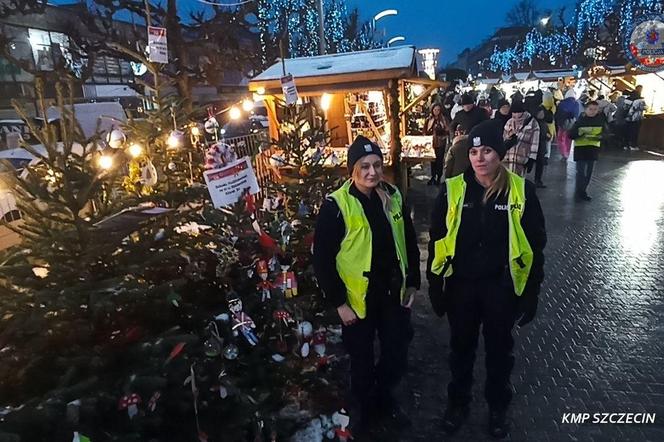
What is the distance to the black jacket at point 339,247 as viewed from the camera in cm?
311

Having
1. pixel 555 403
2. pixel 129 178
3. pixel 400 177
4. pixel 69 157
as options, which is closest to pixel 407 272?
pixel 555 403

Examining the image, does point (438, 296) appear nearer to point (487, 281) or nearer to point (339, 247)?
point (487, 281)

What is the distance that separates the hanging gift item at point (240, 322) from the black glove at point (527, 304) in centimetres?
190

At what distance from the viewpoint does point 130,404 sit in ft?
7.84

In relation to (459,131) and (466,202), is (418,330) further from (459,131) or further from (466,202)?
(459,131)

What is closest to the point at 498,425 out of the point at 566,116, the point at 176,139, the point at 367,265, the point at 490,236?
the point at 490,236

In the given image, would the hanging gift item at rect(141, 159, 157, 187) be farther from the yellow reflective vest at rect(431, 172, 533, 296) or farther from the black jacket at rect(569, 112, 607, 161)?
the black jacket at rect(569, 112, 607, 161)

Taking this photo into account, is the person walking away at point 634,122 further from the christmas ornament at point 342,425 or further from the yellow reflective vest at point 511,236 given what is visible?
the christmas ornament at point 342,425

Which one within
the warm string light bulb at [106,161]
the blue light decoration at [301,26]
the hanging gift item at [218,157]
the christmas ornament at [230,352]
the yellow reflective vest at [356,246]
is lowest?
the christmas ornament at [230,352]

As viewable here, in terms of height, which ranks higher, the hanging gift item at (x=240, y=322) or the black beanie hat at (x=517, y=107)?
the black beanie hat at (x=517, y=107)

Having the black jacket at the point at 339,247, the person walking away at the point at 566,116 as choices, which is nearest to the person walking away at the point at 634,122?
the person walking away at the point at 566,116

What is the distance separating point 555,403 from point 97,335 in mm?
3316

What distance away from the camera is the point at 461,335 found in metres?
3.34

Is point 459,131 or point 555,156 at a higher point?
point 459,131
